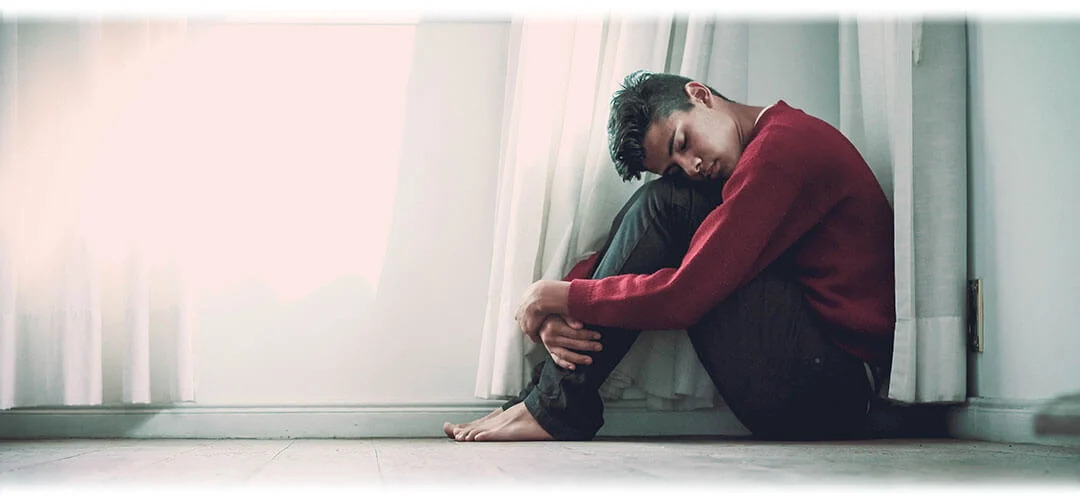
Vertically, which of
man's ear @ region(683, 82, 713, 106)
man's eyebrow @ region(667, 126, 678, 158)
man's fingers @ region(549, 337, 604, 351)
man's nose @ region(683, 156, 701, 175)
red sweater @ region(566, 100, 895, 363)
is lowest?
man's fingers @ region(549, 337, 604, 351)


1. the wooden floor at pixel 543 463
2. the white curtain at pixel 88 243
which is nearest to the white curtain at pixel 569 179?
the wooden floor at pixel 543 463

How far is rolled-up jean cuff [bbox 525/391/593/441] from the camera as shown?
1787 millimetres

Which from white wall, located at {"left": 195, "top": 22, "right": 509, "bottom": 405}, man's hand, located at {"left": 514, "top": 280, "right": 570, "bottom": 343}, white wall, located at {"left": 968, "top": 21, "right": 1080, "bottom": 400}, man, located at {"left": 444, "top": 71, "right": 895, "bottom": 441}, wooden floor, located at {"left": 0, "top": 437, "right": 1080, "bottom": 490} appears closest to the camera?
wooden floor, located at {"left": 0, "top": 437, "right": 1080, "bottom": 490}

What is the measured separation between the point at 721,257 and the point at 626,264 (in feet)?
0.58

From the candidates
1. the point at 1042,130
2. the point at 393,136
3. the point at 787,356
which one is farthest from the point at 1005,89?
the point at 393,136

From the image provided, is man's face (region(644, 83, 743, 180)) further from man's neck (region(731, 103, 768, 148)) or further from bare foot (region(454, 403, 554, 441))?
bare foot (region(454, 403, 554, 441))

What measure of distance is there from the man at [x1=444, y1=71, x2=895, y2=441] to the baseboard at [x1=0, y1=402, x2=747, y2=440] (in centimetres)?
26

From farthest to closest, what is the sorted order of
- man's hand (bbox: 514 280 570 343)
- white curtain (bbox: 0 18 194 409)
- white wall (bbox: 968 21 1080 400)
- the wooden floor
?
white curtain (bbox: 0 18 194 409) < man's hand (bbox: 514 280 570 343) < white wall (bbox: 968 21 1080 400) < the wooden floor

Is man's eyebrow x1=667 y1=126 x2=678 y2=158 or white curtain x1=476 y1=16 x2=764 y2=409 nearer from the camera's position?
man's eyebrow x1=667 y1=126 x2=678 y2=158

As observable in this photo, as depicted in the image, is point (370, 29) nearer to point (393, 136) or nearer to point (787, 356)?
point (393, 136)

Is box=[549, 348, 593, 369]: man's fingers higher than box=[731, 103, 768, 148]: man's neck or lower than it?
lower

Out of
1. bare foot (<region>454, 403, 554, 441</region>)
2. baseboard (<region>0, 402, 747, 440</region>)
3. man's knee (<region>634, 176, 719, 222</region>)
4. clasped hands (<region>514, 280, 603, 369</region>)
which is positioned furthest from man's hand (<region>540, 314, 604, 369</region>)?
baseboard (<region>0, 402, 747, 440</region>)

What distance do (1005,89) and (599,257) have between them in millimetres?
743

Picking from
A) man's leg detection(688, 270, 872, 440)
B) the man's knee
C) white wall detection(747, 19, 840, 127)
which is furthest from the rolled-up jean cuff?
white wall detection(747, 19, 840, 127)
